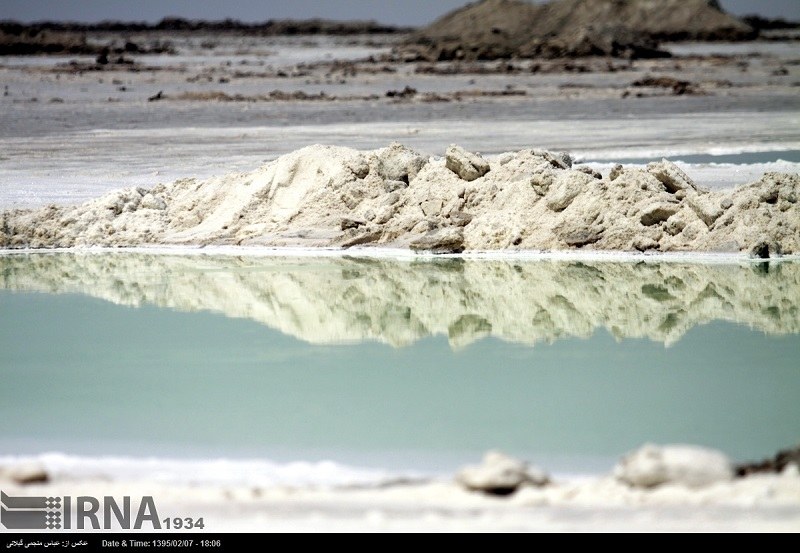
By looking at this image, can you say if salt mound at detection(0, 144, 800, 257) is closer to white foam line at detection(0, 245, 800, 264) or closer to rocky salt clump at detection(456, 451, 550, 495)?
white foam line at detection(0, 245, 800, 264)

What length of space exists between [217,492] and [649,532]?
4.45 ft

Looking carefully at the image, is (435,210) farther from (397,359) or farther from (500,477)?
(500,477)

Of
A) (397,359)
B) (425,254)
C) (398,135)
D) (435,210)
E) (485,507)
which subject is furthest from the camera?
(398,135)

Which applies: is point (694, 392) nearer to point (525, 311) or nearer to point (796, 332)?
point (796, 332)

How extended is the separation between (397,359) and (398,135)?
12.0 m

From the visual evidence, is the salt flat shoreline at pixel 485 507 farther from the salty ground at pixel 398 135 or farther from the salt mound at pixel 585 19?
the salt mound at pixel 585 19

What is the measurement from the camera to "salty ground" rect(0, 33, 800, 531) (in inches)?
149

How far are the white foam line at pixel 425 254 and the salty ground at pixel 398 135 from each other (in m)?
1.78

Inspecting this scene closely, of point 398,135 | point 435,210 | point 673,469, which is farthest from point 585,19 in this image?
point 673,469

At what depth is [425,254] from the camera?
9430 millimetres

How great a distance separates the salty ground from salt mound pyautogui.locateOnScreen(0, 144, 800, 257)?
→ 139 cm

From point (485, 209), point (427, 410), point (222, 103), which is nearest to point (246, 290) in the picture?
point (485, 209)

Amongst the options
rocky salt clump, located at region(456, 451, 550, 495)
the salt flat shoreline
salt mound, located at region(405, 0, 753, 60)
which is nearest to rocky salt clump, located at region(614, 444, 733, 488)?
the salt flat shoreline

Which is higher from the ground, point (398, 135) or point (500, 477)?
point (398, 135)
